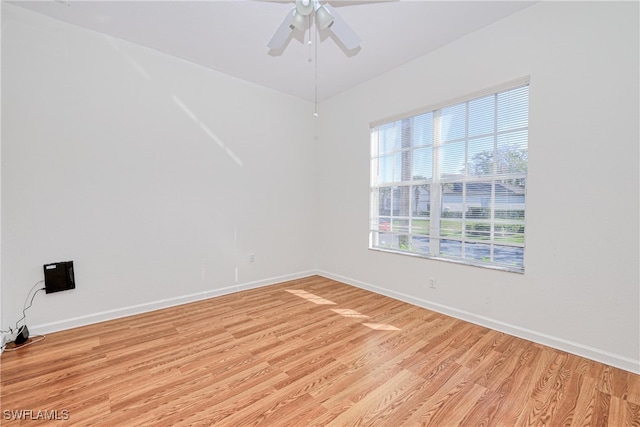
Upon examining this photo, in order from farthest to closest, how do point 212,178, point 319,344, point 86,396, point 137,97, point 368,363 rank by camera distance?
1. point 212,178
2. point 137,97
3. point 319,344
4. point 368,363
5. point 86,396

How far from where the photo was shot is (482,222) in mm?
2746

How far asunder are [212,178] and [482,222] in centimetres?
323

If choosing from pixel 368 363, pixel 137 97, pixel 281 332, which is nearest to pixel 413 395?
pixel 368 363

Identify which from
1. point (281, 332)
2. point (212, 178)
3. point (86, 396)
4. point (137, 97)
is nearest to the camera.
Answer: point (86, 396)

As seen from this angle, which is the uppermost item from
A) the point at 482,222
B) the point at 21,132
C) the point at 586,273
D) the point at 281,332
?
the point at 21,132

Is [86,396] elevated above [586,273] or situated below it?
below

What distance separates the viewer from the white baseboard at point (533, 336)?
2.00 m

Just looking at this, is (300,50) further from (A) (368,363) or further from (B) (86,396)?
(B) (86,396)
